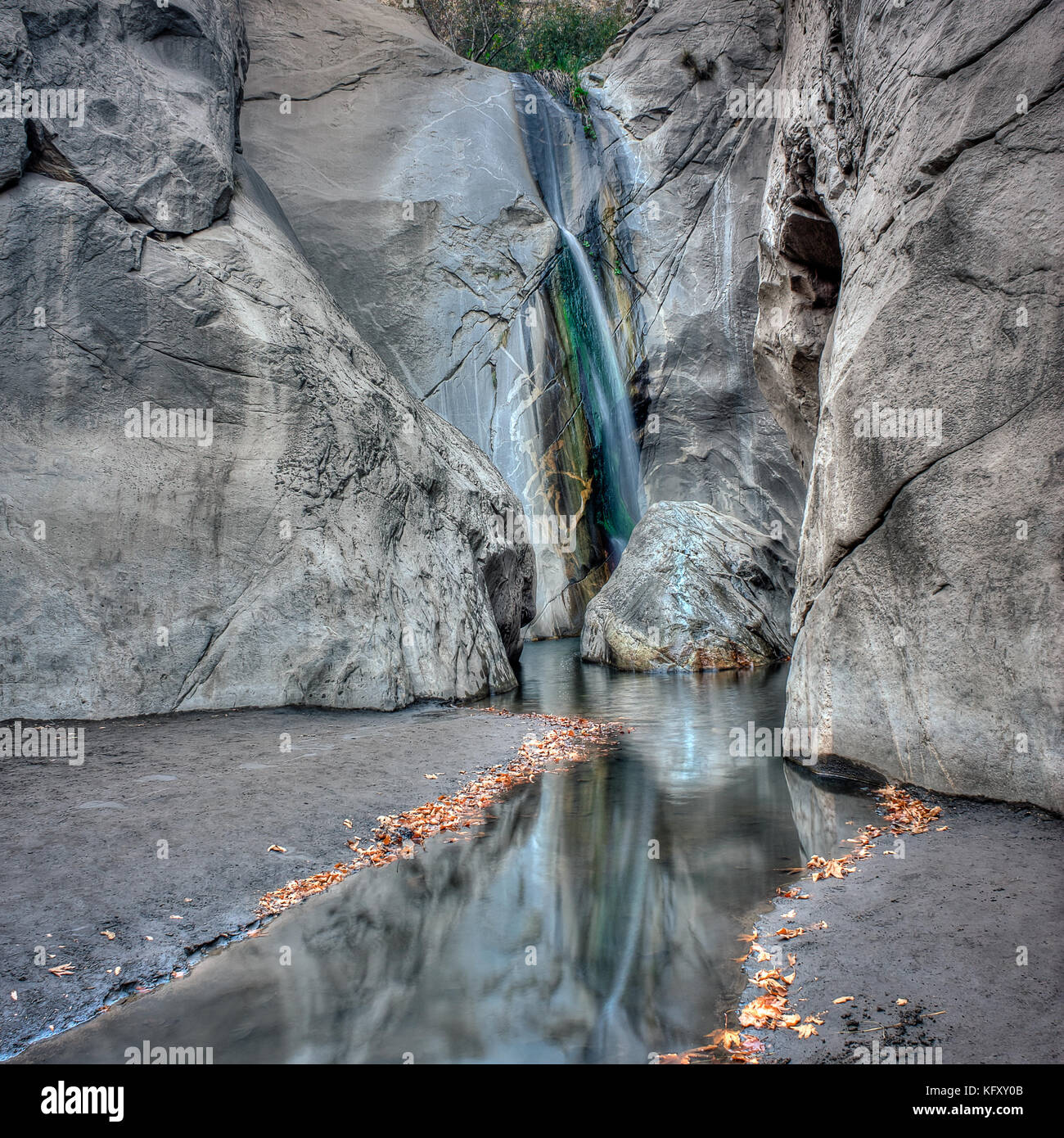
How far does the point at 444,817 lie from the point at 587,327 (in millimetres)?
20753

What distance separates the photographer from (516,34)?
33.9 m

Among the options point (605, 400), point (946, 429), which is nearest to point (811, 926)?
point (946, 429)

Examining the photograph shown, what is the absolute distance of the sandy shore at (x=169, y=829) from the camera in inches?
136

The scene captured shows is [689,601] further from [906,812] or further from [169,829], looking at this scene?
[169,829]

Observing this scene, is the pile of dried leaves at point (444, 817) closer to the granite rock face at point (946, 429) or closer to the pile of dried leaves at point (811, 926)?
the pile of dried leaves at point (811, 926)

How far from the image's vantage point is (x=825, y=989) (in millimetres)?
3262

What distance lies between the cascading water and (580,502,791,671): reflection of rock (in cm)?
680

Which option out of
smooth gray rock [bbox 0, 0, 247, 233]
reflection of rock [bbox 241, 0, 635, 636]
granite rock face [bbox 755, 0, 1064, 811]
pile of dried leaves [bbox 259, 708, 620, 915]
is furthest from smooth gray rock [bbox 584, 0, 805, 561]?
granite rock face [bbox 755, 0, 1064, 811]

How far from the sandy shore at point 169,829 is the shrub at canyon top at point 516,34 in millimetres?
33558

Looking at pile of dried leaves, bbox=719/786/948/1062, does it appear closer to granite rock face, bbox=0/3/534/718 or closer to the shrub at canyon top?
granite rock face, bbox=0/3/534/718

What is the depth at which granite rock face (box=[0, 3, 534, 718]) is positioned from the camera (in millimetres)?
8648

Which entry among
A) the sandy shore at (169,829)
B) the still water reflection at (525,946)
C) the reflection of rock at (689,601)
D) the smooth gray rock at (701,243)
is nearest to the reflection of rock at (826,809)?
the still water reflection at (525,946)

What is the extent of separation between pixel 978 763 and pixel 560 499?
59.5 ft
